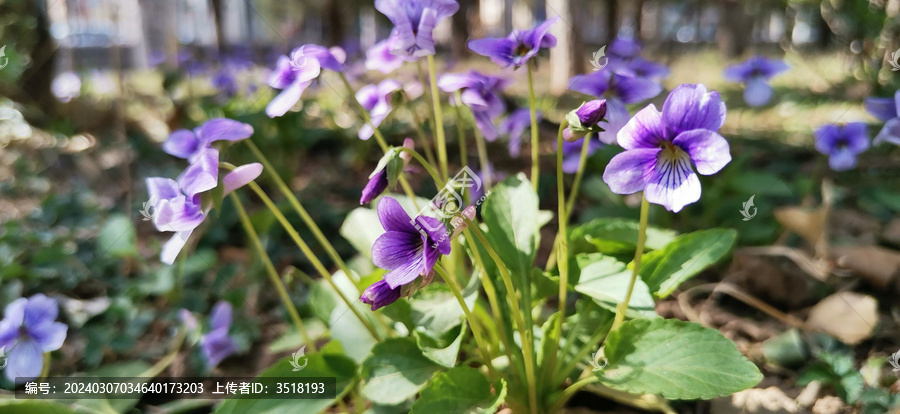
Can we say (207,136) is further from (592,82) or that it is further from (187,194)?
(592,82)

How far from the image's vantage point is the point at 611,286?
1.13 m

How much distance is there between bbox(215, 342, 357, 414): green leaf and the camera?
1.19m

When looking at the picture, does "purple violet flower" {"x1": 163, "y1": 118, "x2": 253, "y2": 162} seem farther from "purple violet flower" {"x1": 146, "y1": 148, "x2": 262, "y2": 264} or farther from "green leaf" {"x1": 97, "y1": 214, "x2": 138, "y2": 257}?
"green leaf" {"x1": 97, "y1": 214, "x2": 138, "y2": 257}

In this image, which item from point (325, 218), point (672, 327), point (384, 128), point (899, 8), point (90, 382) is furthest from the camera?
point (384, 128)

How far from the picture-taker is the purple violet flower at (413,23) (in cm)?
115

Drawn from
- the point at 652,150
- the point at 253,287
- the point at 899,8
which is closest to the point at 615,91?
the point at 652,150

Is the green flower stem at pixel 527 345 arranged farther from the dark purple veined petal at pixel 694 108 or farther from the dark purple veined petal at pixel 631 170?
the dark purple veined petal at pixel 694 108

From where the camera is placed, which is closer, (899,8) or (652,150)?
(652,150)

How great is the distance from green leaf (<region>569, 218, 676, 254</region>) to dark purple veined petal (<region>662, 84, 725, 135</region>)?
48cm

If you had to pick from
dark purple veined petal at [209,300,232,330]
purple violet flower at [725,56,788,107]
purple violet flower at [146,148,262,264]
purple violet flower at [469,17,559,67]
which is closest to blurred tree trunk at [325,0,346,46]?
purple violet flower at [725,56,788,107]

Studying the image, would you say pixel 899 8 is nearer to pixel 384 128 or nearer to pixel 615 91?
pixel 615 91

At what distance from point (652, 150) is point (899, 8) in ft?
9.39

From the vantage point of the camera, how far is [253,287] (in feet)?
6.99

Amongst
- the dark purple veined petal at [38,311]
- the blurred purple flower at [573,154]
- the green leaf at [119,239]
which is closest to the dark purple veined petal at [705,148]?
the blurred purple flower at [573,154]
